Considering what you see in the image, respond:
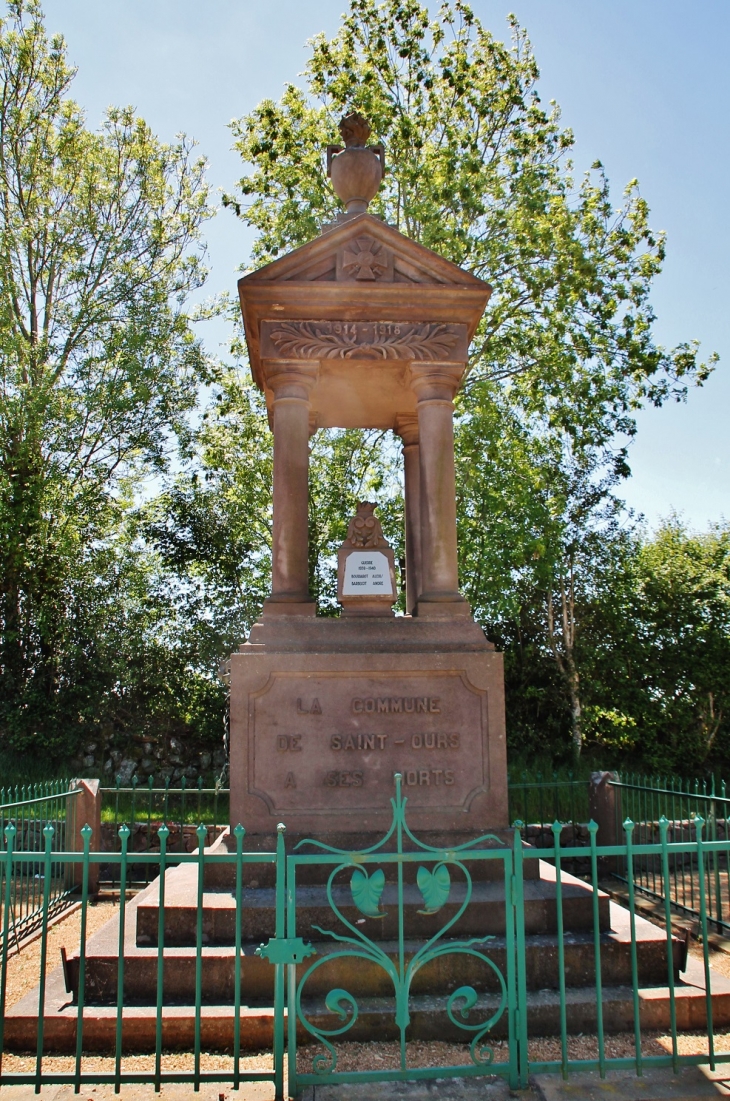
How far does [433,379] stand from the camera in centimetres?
660

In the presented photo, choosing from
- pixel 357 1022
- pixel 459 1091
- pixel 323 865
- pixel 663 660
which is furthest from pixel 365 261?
pixel 663 660

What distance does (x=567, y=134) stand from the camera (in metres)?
16.7

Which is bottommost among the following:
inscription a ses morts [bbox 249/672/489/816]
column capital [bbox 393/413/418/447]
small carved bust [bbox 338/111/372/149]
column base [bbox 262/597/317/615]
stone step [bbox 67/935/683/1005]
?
stone step [bbox 67/935/683/1005]

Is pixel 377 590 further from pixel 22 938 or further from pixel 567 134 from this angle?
pixel 567 134

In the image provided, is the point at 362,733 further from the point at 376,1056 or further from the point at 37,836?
the point at 37,836

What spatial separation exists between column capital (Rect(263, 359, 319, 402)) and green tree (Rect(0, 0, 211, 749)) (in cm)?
909

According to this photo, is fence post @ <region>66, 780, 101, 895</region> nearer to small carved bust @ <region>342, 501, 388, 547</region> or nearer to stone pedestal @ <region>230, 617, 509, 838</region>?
stone pedestal @ <region>230, 617, 509, 838</region>

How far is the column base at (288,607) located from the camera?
6160 millimetres

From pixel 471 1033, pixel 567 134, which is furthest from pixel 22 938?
pixel 567 134

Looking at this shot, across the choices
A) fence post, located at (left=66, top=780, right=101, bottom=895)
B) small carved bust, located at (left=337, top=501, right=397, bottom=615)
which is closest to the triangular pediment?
small carved bust, located at (left=337, top=501, right=397, bottom=615)

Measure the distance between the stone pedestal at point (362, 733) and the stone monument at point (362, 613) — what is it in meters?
0.01

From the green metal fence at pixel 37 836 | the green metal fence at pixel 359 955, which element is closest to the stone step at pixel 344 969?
the green metal fence at pixel 359 955

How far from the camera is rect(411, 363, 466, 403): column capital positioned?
21.6 ft

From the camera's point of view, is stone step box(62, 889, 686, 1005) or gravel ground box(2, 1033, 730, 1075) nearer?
gravel ground box(2, 1033, 730, 1075)
